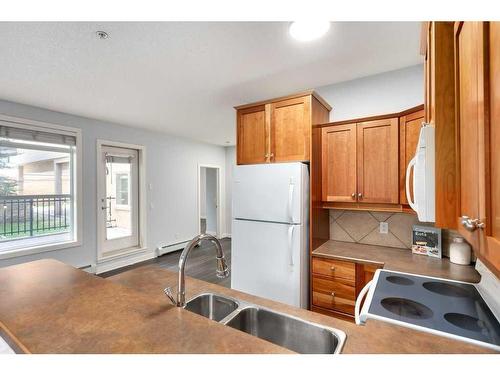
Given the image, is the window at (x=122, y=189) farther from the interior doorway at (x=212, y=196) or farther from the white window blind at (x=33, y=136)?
the interior doorway at (x=212, y=196)

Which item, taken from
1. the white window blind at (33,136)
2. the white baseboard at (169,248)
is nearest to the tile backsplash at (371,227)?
the white baseboard at (169,248)

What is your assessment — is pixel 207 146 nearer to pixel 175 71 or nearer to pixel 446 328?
pixel 175 71

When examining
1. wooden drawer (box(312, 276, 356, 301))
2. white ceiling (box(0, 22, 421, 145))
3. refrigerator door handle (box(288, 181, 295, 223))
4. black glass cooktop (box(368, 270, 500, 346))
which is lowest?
wooden drawer (box(312, 276, 356, 301))

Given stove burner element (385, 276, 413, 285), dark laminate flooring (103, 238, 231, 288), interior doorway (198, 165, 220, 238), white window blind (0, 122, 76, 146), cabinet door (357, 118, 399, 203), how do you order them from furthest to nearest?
interior doorway (198, 165, 220, 238) < dark laminate flooring (103, 238, 231, 288) < white window blind (0, 122, 76, 146) < cabinet door (357, 118, 399, 203) < stove burner element (385, 276, 413, 285)

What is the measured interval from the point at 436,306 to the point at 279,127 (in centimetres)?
175

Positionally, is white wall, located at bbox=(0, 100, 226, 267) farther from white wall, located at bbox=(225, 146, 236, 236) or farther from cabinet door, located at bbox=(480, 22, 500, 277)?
cabinet door, located at bbox=(480, 22, 500, 277)

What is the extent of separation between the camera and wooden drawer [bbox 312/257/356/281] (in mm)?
1986

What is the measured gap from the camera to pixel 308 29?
5.48 feet

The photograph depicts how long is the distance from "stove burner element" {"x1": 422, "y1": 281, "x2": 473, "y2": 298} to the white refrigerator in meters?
0.90

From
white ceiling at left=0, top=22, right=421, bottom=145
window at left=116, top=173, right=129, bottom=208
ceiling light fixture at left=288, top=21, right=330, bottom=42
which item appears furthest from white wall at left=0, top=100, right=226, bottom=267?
→ ceiling light fixture at left=288, top=21, right=330, bottom=42

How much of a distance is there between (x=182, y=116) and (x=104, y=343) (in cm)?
345

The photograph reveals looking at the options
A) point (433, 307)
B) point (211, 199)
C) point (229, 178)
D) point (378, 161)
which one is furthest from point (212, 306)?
point (211, 199)

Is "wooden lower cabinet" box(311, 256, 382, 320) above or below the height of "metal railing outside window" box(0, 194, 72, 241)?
below

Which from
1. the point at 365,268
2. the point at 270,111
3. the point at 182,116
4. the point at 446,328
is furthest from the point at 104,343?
the point at 182,116
